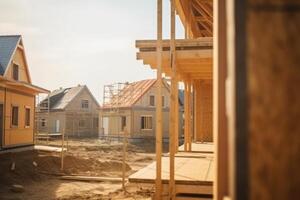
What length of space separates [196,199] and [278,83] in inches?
223

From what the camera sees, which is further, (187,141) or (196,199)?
(187,141)

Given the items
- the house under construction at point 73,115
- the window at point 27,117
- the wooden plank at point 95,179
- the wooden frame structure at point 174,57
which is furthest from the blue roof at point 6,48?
the house under construction at point 73,115

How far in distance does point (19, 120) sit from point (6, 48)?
457cm

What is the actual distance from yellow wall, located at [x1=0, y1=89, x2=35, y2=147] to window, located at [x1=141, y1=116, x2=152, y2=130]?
16.3 metres

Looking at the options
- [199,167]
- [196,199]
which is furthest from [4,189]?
[196,199]

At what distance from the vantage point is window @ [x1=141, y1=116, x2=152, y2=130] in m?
38.8

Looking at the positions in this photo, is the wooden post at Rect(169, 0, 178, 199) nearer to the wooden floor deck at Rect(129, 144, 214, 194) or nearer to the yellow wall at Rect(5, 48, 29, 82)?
the wooden floor deck at Rect(129, 144, 214, 194)

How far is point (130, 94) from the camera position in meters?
41.7

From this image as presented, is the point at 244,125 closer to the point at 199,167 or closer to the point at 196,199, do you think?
the point at 196,199

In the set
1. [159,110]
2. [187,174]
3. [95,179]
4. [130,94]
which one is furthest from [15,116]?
[130,94]

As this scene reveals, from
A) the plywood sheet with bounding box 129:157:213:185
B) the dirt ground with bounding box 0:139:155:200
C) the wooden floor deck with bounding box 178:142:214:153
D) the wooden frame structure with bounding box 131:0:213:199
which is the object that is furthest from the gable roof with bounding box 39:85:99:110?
the plywood sheet with bounding box 129:157:213:185

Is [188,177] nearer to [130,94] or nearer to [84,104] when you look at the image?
[130,94]

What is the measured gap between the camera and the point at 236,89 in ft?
3.15

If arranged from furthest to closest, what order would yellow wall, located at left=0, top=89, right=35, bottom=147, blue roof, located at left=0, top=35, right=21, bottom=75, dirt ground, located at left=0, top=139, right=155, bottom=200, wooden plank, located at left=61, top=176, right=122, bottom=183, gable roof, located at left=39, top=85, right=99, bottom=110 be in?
gable roof, located at left=39, top=85, right=99, bottom=110, blue roof, located at left=0, top=35, right=21, bottom=75, yellow wall, located at left=0, top=89, right=35, bottom=147, wooden plank, located at left=61, top=176, right=122, bottom=183, dirt ground, located at left=0, top=139, right=155, bottom=200
